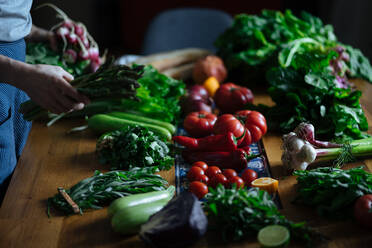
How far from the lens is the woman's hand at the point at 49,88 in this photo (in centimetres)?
178

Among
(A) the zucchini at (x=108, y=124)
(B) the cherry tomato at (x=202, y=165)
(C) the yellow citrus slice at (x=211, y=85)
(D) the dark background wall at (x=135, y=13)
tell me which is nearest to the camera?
(B) the cherry tomato at (x=202, y=165)

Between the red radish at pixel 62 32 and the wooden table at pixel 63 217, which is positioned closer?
the wooden table at pixel 63 217

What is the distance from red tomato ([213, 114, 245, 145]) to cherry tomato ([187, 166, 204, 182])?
0.33 meters

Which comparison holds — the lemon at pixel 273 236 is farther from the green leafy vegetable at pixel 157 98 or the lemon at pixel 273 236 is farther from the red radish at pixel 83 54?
the red radish at pixel 83 54

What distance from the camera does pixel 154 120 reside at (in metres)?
2.25

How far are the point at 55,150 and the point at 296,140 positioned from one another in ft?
4.00

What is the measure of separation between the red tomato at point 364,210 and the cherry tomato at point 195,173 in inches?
25.3

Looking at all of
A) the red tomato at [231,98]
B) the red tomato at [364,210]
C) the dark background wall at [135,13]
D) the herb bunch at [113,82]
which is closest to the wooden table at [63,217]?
the red tomato at [364,210]

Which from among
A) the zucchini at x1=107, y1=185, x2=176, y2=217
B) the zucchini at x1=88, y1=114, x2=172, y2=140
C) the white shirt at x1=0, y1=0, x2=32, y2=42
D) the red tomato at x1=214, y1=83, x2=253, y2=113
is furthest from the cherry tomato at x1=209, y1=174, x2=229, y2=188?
the white shirt at x1=0, y1=0, x2=32, y2=42

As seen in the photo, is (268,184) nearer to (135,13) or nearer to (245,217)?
(245,217)

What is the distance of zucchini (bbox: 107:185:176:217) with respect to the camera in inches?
58.4

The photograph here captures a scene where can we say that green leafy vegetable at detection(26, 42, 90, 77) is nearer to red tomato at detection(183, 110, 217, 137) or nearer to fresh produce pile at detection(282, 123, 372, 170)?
red tomato at detection(183, 110, 217, 137)

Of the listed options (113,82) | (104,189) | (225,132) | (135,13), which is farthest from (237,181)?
(135,13)

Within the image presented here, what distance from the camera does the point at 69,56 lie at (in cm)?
265
